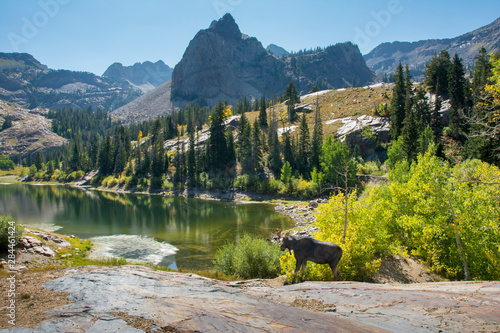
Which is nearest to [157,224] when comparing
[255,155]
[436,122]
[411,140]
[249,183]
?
[249,183]

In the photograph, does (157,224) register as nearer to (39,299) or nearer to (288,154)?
(39,299)

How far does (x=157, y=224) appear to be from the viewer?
51094 millimetres

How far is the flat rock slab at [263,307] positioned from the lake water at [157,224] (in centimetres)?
1915

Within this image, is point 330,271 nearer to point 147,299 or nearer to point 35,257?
point 147,299

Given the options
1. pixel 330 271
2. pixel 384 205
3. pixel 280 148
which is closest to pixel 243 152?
pixel 280 148

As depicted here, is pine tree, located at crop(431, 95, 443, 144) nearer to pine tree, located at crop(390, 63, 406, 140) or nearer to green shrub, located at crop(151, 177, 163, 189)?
pine tree, located at crop(390, 63, 406, 140)

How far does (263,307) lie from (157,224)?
46279 millimetres

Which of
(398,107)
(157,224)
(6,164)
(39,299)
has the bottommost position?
(157,224)

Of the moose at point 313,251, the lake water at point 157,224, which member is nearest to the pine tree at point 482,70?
the lake water at point 157,224

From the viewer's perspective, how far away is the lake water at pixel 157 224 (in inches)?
1352

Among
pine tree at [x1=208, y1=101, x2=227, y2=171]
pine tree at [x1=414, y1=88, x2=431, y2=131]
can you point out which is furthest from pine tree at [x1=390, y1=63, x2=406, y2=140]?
pine tree at [x1=208, y1=101, x2=227, y2=171]

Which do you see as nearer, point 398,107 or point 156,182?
point 398,107

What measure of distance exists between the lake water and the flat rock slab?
19.1 m

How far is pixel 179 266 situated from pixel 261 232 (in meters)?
17.1
